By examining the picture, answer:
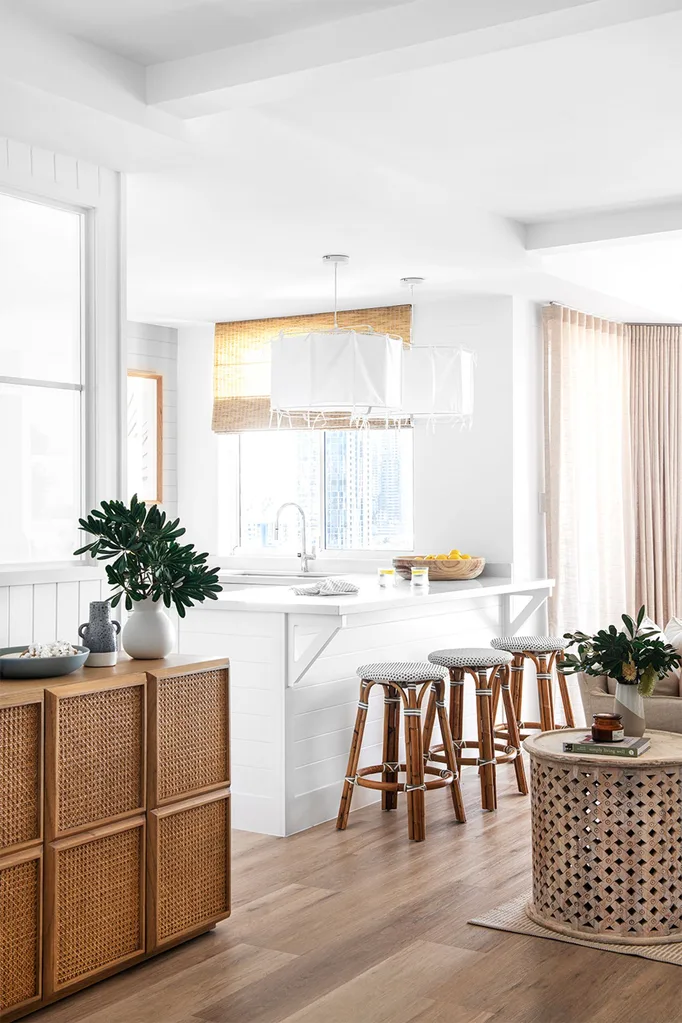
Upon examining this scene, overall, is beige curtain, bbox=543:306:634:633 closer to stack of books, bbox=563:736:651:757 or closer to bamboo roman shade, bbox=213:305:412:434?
bamboo roman shade, bbox=213:305:412:434

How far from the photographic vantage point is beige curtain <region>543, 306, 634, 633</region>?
6699 millimetres

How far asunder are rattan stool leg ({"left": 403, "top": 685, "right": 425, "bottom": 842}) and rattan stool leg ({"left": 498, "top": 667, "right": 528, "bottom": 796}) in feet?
2.35

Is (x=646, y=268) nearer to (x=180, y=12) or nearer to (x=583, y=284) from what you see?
(x=583, y=284)

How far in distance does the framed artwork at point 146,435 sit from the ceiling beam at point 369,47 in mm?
3798

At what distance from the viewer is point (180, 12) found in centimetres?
319

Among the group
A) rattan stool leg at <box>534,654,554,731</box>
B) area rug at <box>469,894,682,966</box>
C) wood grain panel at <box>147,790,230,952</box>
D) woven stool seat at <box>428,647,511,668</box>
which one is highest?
woven stool seat at <box>428,647,511,668</box>

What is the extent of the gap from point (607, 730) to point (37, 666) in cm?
170

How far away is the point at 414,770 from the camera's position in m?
4.61

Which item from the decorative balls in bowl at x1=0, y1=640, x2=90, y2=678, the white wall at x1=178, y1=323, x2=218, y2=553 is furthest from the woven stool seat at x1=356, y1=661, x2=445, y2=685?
the white wall at x1=178, y1=323, x2=218, y2=553

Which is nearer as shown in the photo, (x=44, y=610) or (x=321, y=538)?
(x=44, y=610)

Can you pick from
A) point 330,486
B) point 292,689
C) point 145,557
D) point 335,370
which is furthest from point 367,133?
point 330,486

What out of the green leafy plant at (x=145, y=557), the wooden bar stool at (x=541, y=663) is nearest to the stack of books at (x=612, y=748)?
the green leafy plant at (x=145, y=557)

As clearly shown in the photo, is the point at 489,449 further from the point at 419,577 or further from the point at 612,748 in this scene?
the point at 612,748

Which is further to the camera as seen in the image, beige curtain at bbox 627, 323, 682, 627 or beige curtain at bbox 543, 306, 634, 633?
beige curtain at bbox 627, 323, 682, 627
